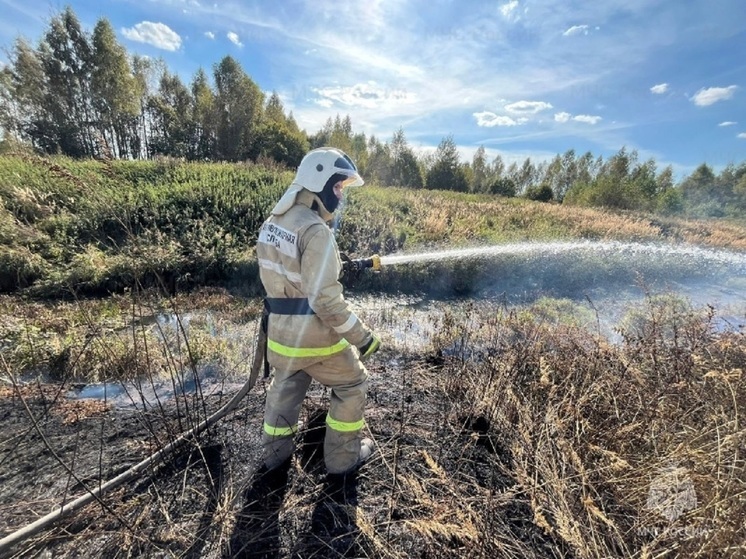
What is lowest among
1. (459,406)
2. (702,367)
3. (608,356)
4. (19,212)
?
(459,406)

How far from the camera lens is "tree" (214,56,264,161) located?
109 ft

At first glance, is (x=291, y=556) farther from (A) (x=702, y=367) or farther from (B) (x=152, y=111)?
(B) (x=152, y=111)

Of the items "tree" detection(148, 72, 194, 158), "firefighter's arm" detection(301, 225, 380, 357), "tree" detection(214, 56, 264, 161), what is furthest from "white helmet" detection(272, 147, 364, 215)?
"tree" detection(214, 56, 264, 161)

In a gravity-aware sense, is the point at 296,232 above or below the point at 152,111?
below

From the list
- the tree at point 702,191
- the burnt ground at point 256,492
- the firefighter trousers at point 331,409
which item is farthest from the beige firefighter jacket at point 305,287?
the tree at point 702,191

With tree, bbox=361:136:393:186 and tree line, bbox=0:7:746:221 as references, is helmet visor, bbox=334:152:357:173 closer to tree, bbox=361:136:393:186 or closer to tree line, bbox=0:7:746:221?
tree line, bbox=0:7:746:221

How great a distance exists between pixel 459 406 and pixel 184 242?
882 cm

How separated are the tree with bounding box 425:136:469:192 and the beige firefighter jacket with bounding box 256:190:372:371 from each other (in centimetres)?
4078

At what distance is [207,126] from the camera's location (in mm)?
33500

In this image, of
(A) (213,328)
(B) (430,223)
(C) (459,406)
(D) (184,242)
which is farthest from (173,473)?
(B) (430,223)

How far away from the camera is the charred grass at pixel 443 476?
1938 mm

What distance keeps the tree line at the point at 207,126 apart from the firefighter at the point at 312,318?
8189mm

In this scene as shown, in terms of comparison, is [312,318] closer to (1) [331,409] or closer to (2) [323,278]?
(2) [323,278]

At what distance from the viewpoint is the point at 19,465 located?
8.85ft
